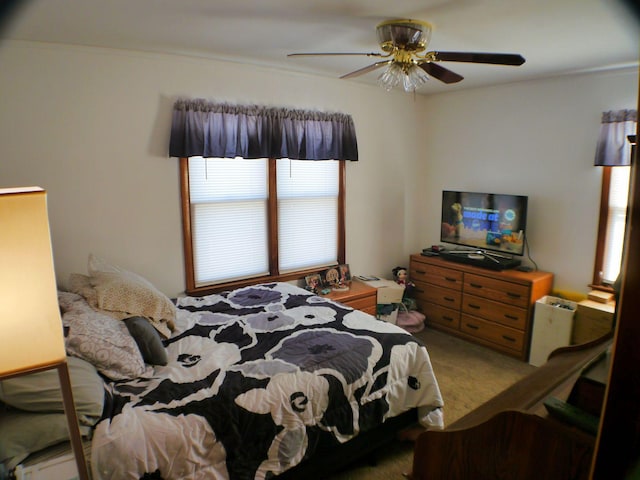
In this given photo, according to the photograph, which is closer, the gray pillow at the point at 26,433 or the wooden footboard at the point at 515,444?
the wooden footboard at the point at 515,444

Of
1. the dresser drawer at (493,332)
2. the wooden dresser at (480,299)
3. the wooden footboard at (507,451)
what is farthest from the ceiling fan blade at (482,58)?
the dresser drawer at (493,332)

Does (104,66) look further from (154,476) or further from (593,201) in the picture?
(593,201)

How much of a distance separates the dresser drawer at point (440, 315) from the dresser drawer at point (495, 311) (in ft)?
0.46

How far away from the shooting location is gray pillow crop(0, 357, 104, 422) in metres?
1.58

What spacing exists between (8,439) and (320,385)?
4.22 feet

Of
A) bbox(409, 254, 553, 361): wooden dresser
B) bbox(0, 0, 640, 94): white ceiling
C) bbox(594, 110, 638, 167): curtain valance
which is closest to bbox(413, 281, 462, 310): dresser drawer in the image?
bbox(409, 254, 553, 361): wooden dresser

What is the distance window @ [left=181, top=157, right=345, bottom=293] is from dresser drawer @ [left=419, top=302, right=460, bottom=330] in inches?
42.4

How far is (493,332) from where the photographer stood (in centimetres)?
385

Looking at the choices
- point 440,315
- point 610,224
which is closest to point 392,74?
point 610,224

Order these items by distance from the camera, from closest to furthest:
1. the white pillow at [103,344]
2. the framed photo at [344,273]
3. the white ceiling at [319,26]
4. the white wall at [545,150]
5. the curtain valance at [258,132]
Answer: the white pillow at [103,344] → the white ceiling at [319,26] → the curtain valance at [258,132] → the white wall at [545,150] → the framed photo at [344,273]

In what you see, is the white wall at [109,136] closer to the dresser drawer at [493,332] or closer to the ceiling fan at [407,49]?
the ceiling fan at [407,49]

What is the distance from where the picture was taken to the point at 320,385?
207 centimetres

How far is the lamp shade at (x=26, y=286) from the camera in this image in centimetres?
80

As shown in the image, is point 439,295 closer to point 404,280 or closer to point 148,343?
point 404,280
